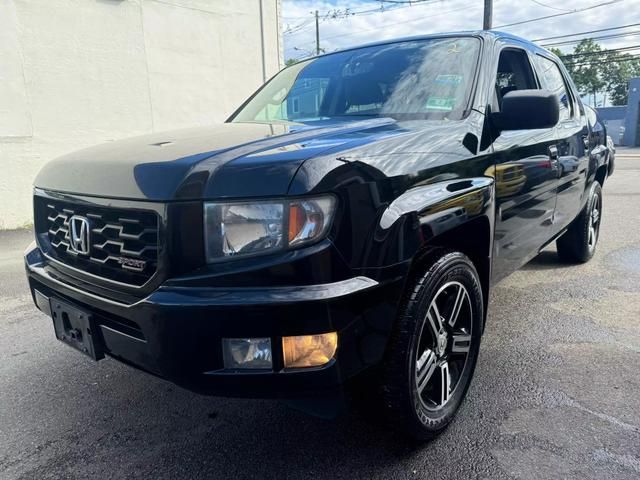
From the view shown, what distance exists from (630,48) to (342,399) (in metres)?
44.1

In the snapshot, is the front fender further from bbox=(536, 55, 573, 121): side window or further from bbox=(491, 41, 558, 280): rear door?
bbox=(536, 55, 573, 121): side window

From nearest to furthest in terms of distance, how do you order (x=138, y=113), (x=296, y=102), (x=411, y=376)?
(x=411, y=376)
(x=296, y=102)
(x=138, y=113)

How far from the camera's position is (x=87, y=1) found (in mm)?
8367

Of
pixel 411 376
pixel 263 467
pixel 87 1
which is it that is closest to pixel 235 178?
pixel 411 376

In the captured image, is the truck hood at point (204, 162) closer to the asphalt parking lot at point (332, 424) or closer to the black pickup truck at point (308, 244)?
the black pickup truck at point (308, 244)

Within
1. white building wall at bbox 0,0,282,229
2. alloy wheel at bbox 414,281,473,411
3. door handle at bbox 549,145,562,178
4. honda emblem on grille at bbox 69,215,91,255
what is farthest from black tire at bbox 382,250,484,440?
white building wall at bbox 0,0,282,229

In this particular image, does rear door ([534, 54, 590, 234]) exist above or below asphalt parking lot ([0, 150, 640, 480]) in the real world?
above

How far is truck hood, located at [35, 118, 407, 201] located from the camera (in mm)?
1693

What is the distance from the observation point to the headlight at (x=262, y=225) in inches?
66.1

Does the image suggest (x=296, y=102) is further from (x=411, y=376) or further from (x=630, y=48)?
(x=630, y=48)

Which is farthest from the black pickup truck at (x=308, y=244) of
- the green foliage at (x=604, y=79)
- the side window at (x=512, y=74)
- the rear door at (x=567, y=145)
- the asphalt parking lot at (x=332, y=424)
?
the green foliage at (x=604, y=79)

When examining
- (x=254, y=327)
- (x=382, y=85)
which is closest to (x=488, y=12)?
(x=382, y=85)

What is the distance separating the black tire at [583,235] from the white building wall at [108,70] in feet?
24.7

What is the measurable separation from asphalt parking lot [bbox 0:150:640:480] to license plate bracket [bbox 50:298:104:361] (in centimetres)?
54
